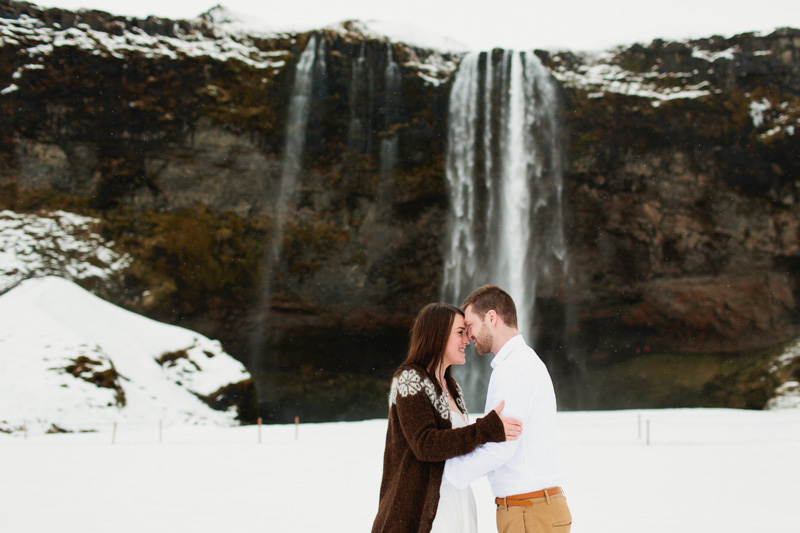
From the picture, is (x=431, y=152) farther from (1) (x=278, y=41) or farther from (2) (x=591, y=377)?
(2) (x=591, y=377)

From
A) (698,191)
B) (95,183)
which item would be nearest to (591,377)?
(698,191)

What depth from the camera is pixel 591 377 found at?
2861 centimetres

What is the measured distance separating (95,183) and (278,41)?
9407 millimetres

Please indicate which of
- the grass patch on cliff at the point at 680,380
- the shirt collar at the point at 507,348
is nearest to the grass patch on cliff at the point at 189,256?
the grass patch on cliff at the point at 680,380

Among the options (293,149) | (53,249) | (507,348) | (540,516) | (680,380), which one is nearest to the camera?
(540,516)

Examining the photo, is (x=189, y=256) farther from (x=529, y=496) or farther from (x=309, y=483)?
(x=529, y=496)

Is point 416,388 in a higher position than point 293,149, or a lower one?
lower

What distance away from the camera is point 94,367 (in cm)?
1528

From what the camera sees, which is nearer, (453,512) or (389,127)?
(453,512)

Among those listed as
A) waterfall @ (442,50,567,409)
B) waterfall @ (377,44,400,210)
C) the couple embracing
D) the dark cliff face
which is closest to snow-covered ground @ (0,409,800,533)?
the couple embracing

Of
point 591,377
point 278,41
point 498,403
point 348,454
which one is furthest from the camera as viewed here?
point 591,377

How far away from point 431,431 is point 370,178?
2412cm

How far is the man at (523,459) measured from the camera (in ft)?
9.46

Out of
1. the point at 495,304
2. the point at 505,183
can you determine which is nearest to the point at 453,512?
the point at 495,304
